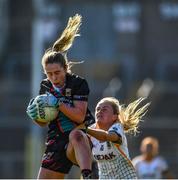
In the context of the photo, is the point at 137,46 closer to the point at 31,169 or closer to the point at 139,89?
the point at 139,89

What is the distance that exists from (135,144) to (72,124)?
1352cm

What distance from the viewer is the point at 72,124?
834 cm

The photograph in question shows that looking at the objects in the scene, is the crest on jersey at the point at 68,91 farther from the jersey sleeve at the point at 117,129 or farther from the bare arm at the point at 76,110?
the jersey sleeve at the point at 117,129

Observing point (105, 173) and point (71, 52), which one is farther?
point (71, 52)

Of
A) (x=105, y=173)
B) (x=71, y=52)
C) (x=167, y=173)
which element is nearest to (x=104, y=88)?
(x=71, y=52)

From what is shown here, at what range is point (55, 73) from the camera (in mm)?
8172

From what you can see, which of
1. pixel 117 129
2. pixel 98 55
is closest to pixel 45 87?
pixel 117 129

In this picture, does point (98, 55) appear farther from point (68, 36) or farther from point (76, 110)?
point (76, 110)

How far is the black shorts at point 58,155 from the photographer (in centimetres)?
840

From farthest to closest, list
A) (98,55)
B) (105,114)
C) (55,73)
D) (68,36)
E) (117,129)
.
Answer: (98,55)
(68,36)
(105,114)
(117,129)
(55,73)

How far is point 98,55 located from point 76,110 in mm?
22552

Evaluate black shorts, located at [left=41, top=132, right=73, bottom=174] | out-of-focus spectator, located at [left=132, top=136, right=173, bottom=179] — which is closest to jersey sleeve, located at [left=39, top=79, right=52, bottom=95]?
black shorts, located at [left=41, top=132, right=73, bottom=174]

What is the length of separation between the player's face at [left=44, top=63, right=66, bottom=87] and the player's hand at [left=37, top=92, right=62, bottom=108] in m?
0.19

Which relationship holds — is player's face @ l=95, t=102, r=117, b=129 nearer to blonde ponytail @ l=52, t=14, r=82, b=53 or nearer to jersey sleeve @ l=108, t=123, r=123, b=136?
jersey sleeve @ l=108, t=123, r=123, b=136
